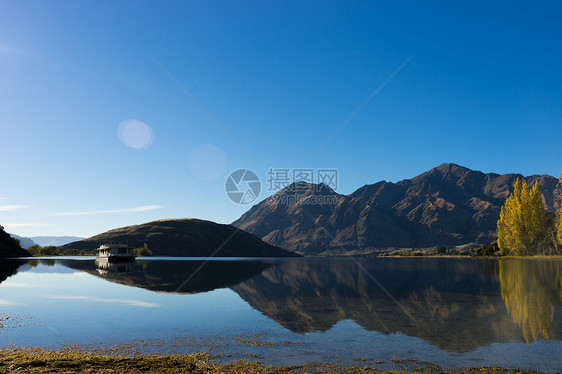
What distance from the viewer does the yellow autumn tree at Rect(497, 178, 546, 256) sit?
510 feet

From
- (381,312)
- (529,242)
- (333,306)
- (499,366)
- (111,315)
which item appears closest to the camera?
(499,366)

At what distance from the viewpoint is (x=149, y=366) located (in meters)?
16.1

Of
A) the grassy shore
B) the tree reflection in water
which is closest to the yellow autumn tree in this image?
the tree reflection in water

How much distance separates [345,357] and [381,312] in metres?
14.6

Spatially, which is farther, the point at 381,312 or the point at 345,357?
the point at 381,312

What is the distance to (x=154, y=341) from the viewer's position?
21203 mm

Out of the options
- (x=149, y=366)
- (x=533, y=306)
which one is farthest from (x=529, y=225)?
(x=149, y=366)

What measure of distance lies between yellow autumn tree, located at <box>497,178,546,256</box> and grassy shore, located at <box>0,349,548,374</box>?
172106 millimetres

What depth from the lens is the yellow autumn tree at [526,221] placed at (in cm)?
15550

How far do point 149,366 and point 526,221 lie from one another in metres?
181

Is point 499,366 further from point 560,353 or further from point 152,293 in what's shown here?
point 152,293

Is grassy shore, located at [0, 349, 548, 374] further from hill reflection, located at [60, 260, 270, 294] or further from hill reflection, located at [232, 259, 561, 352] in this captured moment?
hill reflection, located at [60, 260, 270, 294]

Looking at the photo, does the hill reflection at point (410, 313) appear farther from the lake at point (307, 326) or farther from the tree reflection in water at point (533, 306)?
the tree reflection in water at point (533, 306)

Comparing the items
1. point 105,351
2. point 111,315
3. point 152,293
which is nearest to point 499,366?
point 105,351
